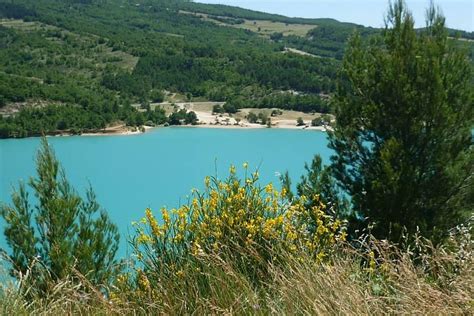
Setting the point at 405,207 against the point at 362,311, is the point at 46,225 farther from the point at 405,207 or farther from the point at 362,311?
the point at 362,311

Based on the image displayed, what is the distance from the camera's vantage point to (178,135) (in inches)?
2000

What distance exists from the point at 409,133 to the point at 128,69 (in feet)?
214

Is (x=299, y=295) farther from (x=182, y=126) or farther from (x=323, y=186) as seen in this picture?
(x=182, y=126)

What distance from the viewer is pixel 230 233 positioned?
10.4 feet

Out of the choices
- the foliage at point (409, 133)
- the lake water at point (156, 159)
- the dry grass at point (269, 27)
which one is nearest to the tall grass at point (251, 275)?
the foliage at point (409, 133)

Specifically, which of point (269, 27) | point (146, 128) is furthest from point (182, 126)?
point (269, 27)

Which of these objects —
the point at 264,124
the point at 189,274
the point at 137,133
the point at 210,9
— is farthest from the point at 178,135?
the point at 210,9

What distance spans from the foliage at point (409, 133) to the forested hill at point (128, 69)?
118ft

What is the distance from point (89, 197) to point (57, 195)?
1.94ft

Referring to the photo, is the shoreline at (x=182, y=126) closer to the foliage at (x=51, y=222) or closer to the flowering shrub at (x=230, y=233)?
the foliage at (x=51, y=222)

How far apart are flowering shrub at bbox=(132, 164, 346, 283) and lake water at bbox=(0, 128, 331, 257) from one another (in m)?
16.0

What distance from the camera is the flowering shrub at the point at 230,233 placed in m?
2.89

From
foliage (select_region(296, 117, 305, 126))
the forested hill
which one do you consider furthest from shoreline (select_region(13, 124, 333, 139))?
the forested hill

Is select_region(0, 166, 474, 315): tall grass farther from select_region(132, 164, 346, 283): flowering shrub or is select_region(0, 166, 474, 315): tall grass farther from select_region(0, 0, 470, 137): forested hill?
select_region(0, 0, 470, 137): forested hill
